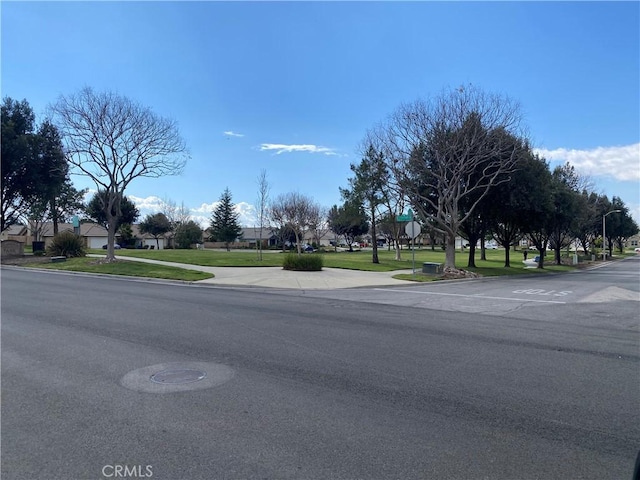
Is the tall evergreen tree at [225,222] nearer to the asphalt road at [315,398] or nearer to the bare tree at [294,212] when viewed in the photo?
the bare tree at [294,212]

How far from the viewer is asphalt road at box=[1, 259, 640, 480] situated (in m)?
3.49

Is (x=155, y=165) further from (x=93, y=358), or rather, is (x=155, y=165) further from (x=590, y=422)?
(x=590, y=422)

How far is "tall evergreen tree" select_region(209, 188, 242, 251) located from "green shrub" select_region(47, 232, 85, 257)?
1487 inches

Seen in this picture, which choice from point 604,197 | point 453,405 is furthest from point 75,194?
point 604,197

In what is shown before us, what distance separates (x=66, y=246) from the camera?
31500 mm

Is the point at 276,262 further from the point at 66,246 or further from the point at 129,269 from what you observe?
the point at 66,246

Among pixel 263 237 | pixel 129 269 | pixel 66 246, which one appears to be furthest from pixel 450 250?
pixel 263 237

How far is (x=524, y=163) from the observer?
2830 centimetres

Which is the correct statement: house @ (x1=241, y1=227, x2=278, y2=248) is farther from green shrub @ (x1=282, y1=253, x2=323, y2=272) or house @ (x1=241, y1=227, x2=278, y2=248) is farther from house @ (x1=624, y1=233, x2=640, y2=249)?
house @ (x1=624, y1=233, x2=640, y2=249)

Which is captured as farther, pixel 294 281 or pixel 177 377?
pixel 294 281

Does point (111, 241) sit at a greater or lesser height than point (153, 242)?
lesser

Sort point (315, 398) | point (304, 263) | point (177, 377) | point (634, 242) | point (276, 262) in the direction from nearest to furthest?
point (315, 398), point (177, 377), point (304, 263), point (276, 262), point (634, 242)

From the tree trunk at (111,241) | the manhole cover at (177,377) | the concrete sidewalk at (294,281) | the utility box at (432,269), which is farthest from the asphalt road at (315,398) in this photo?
the tree trunk at (111,241)

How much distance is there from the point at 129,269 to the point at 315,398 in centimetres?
2096
